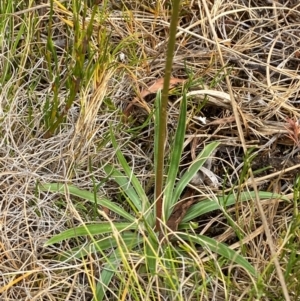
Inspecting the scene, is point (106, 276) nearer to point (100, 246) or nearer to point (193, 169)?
point (100, 246)

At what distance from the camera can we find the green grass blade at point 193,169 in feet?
4.54

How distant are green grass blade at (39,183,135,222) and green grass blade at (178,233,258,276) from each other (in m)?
0.14

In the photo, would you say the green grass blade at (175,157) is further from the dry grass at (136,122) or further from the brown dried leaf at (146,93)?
the brown dried leaf at (146,93)

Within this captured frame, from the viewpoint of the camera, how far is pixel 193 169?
4.61ft

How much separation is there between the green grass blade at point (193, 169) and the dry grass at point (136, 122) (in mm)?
59

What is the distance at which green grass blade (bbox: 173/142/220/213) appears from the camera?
4.54ft

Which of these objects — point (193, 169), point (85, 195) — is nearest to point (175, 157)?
point (193, 169)

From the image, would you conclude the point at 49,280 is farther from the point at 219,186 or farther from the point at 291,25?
the point at 291,25

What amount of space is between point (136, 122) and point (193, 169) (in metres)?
0.25

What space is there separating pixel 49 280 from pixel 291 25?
1.05m

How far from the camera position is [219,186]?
1445 millimetres

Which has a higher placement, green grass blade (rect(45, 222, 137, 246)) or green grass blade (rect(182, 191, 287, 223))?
green grass blade (rect(182, 191, 287, 223))

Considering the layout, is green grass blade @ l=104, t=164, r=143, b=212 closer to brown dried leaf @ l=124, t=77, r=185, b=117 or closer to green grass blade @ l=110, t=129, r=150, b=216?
green grass blade @ l=110, t=129, r=150, b=216

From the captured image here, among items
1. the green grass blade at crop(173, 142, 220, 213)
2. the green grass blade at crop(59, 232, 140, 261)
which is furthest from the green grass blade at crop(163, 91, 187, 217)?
the green grass blade at crop(59, 232, 140, 261)
